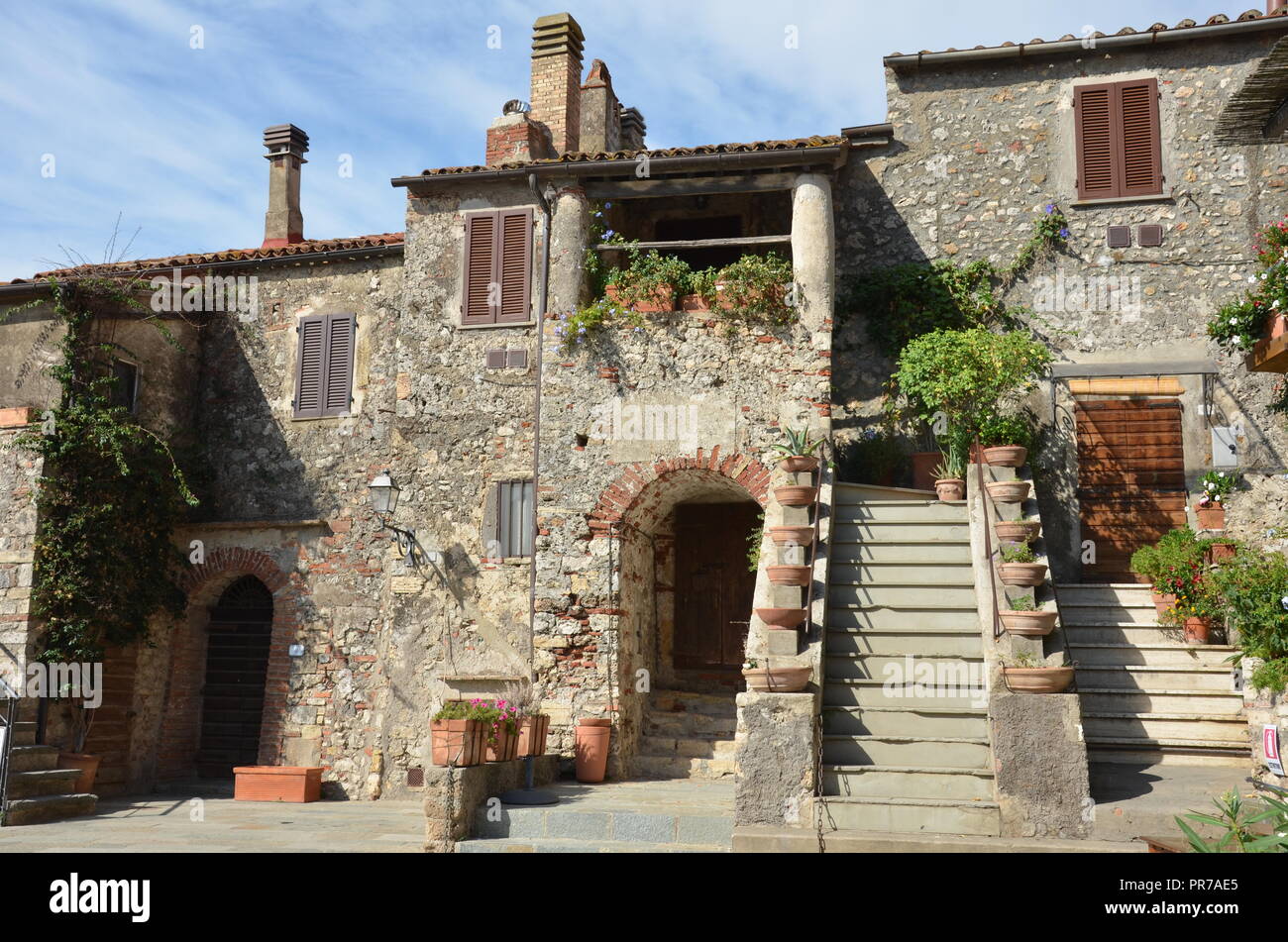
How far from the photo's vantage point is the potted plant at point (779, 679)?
23.3 ft

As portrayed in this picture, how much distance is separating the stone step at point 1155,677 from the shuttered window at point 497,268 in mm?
7089

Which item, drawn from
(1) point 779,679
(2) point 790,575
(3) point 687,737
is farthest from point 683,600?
(1) point 779,679

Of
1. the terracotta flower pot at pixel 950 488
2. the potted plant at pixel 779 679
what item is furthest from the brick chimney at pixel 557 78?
the potted plant at pixel 779 679

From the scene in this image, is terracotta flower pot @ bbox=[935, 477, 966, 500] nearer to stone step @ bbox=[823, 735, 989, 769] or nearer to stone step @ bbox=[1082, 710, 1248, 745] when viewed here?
stone step @ bbox=[1082, 710, 1248, 745]

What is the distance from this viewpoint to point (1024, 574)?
7.75 metres

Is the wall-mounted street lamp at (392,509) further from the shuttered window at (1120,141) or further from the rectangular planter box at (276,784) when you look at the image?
the shuttered window at (1120,141)

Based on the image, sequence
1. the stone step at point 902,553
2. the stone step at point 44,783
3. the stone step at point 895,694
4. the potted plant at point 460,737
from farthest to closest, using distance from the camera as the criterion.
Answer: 1. the stone step at point 44,783
2. the stone step at point 902,553
3. the potted plant at point 460,737
4. the stone step at point 895,694

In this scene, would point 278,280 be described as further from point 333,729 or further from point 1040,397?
point 1040,397

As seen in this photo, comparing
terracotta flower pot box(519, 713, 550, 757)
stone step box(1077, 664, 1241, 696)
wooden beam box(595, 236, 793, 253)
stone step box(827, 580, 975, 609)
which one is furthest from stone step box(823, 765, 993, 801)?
wooden beam box(595, 236, 793, 253)

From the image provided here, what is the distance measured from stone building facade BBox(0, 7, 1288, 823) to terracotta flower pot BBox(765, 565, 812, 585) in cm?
249

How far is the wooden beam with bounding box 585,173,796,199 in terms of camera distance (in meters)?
11.8

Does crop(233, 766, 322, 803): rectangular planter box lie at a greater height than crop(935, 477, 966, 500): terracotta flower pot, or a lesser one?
lesser

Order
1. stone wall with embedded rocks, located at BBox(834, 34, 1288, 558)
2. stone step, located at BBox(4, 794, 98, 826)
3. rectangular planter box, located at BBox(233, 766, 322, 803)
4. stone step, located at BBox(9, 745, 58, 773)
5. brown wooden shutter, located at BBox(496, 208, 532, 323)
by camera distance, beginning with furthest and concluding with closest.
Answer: brown wooden shutter, located at BBox(496, 208, 532, 323)
rectangular planter box, located at BBox(233, 766, 322, 803)
stone wall with embedded rocks, located at BBox(834, 34, 1288, 558)
stone step, located at BBox(9, 745, 58, 773)
stone step, located at BBox(4, 794, 98, 826)

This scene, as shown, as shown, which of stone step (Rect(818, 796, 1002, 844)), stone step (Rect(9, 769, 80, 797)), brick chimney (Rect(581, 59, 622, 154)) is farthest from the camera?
brick chimney (Rect(581, 59, 622, 154))
